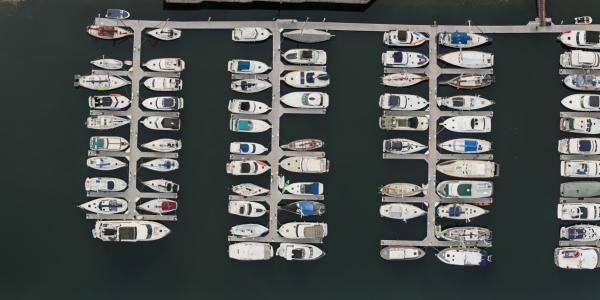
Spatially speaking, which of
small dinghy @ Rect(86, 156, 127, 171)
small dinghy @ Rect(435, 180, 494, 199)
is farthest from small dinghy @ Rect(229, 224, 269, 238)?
small dinghy @ Rect(435, 180, 494, 199)

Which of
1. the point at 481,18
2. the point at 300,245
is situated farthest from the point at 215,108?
the point at 481,18

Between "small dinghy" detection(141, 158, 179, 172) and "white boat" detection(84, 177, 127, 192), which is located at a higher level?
"small dinghy" detection(141, 158, 179, 172)

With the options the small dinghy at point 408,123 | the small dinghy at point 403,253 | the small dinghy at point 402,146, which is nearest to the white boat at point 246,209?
the small dinghy at point 403,253

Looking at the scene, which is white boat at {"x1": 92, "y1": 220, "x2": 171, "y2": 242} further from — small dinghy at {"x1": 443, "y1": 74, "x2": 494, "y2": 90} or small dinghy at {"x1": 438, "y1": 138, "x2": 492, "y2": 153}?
small dinghy at {"x1": 443, "y1": 74, "x2": 494, "y2": 90}

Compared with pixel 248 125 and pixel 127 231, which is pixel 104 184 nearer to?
pixel 127 231

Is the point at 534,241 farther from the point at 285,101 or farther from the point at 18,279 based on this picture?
the point at 18,279

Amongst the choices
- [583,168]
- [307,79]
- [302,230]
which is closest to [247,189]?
[302,230]
